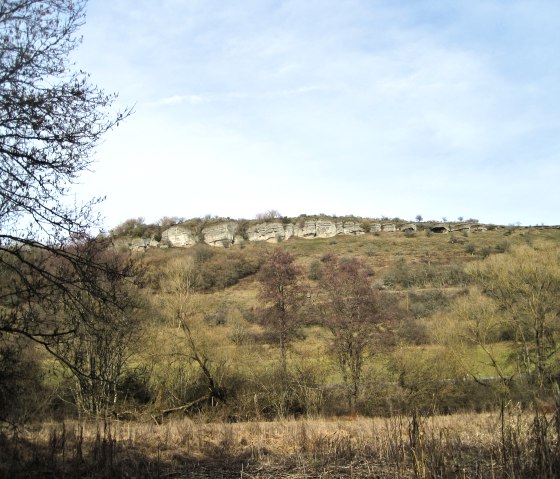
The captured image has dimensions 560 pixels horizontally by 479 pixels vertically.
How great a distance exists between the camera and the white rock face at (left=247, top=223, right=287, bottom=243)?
3851 inches

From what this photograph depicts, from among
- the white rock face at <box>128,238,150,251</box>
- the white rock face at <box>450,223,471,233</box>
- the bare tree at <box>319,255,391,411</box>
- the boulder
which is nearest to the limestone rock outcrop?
the white rock face at <box>128,238,150,251</box>

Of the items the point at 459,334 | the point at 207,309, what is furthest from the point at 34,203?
the point at 459,334

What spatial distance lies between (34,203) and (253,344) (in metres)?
19.8

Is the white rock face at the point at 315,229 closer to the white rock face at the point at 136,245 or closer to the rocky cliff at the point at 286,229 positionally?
the rocky cliff at the point at 286,229

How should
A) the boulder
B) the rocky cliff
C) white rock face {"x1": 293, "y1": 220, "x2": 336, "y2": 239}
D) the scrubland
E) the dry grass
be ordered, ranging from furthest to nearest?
white rock face {"x1": 293, "y1": 220, "x2": 336, "y2": 239} → the boulder → the rocky cliff → the scrubland → the dry grass

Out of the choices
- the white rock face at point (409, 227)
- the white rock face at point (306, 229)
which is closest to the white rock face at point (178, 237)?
the white rock face at point (306, 229)

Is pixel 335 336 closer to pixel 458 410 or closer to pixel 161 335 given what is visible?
pixel 458 410

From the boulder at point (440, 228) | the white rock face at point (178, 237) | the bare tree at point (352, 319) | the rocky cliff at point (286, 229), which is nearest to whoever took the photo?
the bare tree at point (352, 319)

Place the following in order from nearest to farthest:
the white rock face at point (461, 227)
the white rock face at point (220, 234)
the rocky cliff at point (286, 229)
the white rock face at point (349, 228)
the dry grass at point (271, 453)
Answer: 1. the dry grass at point (271, 453)
2. the white rock face at point (461, 227)
3. the white rock face at point (220, 234)
4. the rocky cliff at point (286, 229)
5. the white rock face at point (349, 228)

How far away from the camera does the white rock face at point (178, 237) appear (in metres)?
85.3

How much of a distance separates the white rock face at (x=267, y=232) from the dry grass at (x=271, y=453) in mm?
82960

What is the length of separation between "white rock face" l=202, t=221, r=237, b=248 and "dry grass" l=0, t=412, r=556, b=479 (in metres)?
78.4

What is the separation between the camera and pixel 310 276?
50.7m

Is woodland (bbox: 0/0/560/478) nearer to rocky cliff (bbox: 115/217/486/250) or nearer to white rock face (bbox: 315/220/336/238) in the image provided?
rocky cliff (bbox: 115/217/486/250)
